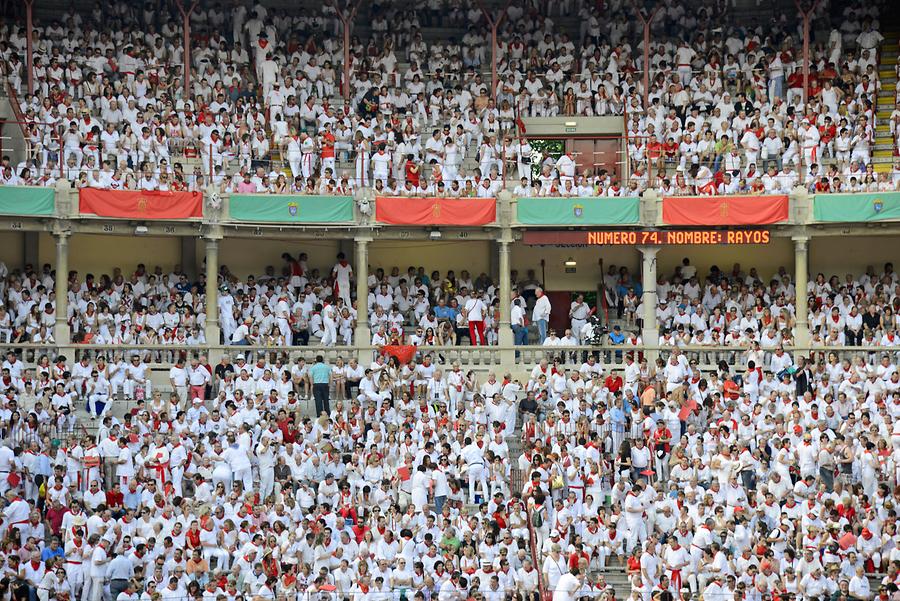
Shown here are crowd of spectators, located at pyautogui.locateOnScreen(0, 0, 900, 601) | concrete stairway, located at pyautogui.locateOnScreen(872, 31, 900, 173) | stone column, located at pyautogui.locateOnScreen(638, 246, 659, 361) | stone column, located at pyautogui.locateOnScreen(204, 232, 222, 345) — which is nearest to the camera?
crowd of spectators, located at pyautogui.locateOnScreen(0, 0, 900, 601)

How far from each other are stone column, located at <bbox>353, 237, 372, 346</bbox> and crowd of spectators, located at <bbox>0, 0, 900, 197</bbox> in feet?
5.06

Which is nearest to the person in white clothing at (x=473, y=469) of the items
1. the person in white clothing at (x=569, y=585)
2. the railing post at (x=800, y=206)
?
the person in white clothing at (x=569, y=585)

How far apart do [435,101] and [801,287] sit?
10781mm

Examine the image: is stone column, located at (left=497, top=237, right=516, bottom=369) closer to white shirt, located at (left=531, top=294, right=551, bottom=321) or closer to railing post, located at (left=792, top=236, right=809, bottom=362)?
white shirt, located at (left=531, top=294, right=551, bottom=321)

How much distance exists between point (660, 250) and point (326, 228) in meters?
8.76

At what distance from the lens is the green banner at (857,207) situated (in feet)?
139

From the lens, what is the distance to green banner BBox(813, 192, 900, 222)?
42219mm

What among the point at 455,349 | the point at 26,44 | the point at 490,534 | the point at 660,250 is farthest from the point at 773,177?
the point at 26,44

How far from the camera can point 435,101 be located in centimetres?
4600

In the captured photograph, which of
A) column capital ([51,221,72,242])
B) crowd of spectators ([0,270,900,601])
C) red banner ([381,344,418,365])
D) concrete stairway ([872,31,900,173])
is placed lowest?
crowd of spectators ([0,270,900,601])

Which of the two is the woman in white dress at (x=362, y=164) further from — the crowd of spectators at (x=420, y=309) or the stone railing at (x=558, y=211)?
the crowd of spectators at (x=420, y=309)

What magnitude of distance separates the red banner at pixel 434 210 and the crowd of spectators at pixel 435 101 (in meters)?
0.49

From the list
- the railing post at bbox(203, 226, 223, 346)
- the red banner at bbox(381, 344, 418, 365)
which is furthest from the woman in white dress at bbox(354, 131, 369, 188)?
the red banner at bbox(381, 344, 418, 365)

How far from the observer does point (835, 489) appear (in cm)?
3366
